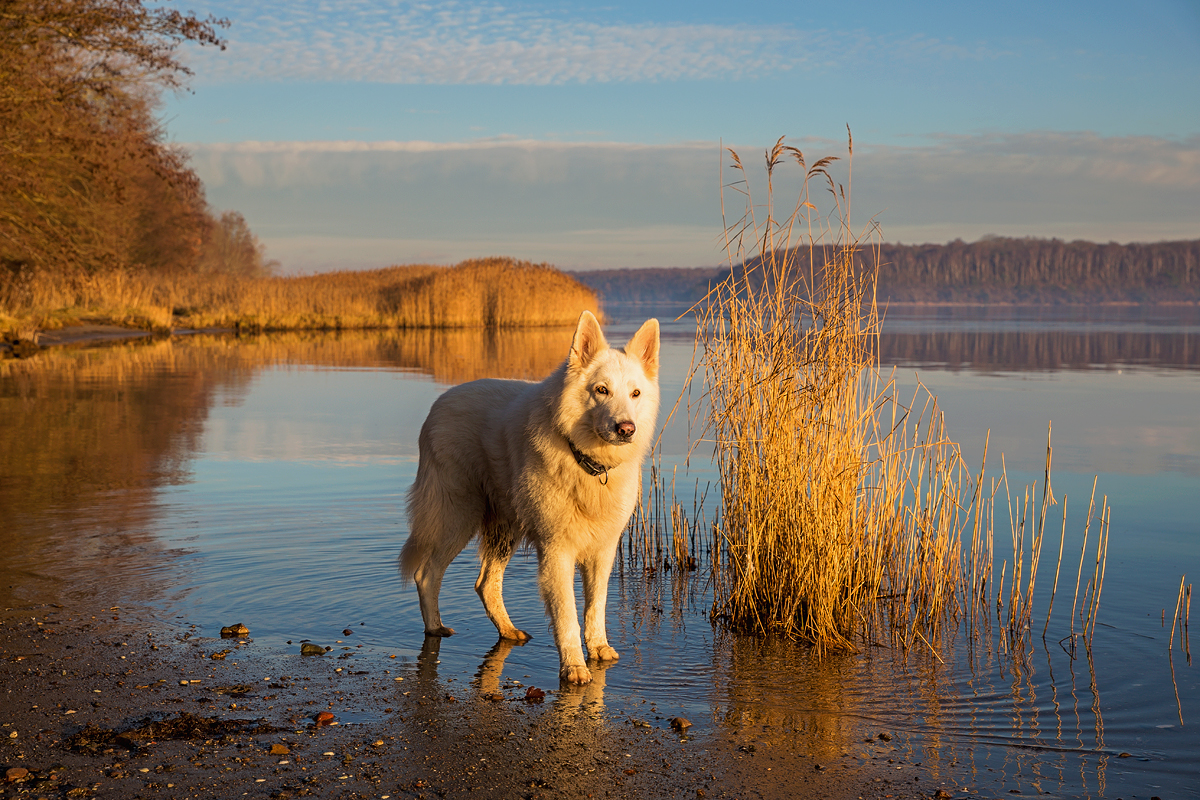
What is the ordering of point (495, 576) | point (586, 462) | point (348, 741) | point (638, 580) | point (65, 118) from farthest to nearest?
point (65, 118) < point (638, 580) < point (495, 576) < point (586, 462) < point (348, 741)

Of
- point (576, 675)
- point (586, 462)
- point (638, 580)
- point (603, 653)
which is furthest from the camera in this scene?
point (638, 580)

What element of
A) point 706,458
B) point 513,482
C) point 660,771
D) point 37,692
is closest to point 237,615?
point 37,692

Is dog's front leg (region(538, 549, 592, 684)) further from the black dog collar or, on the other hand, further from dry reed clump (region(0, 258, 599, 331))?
dry reed clump (region(0, 258, 599, 331))

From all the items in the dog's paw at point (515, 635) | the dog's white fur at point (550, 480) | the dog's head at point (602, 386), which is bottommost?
the dog's paw at point (515, 635)

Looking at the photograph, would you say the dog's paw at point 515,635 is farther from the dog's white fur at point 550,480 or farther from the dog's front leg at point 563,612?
the dog's front leg at point 563,612

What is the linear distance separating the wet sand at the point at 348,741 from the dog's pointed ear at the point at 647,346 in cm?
166

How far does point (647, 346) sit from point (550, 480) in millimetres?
877

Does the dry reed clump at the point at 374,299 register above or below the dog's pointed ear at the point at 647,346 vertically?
above

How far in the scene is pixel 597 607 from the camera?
5234 mm

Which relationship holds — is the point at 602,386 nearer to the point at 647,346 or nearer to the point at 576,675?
the point at 647,346

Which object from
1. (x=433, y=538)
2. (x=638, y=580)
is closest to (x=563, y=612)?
(x=433, y=538)

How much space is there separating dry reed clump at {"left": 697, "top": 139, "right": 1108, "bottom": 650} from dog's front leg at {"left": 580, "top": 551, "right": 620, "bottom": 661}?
3.24 feet

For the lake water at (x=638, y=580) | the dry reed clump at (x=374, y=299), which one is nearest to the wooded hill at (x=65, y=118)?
the lake water at (x=638, y=580)

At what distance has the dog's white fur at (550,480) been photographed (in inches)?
193
